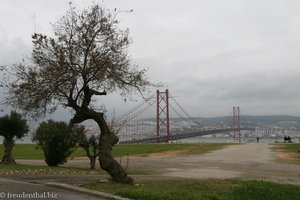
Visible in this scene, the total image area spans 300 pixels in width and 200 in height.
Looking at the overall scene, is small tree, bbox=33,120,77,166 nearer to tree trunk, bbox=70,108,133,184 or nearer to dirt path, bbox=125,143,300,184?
dirt path, bbox=125,143,300,184

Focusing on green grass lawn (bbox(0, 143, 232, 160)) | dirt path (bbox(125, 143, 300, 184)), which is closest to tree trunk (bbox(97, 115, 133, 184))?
dirt path (bbox(125, 143, 300, 184))

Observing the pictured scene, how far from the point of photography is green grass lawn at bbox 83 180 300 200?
1083cm

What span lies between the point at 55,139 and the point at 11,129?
8.55ft

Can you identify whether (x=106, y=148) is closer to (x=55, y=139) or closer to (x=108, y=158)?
(x=108, y=158)

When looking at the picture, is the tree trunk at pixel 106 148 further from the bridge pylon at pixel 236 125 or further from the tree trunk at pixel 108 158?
the bridge pylon at pixel 236 125

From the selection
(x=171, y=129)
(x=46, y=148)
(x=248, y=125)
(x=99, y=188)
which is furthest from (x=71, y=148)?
(x=248, y=125)

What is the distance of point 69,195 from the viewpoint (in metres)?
11.1

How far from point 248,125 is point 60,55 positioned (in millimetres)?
108413

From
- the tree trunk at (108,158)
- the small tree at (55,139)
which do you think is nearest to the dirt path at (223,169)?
the small tree at (55,139)

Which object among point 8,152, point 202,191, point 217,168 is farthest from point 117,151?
point 202,191

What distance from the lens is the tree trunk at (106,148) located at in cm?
1316

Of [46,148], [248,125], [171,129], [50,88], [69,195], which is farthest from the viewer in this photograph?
[248,125]

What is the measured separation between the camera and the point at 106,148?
43.3 ft

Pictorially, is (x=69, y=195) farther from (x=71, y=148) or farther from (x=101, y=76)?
(x=71, y=148)
